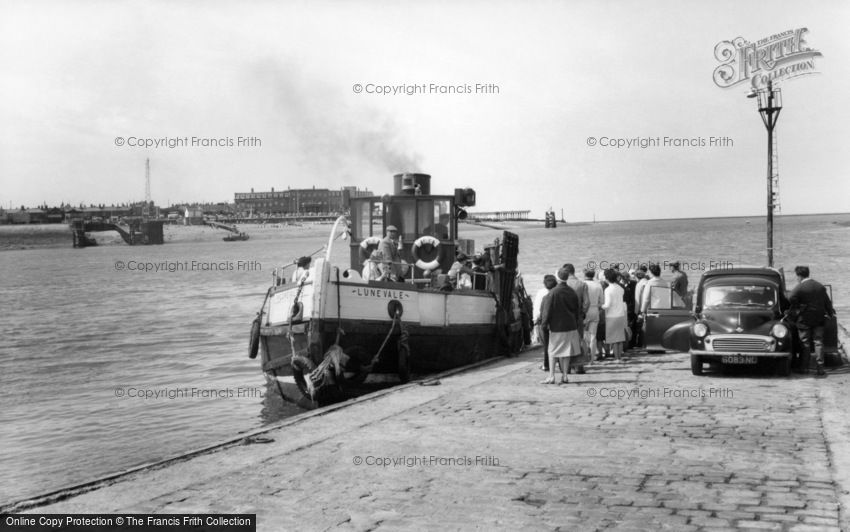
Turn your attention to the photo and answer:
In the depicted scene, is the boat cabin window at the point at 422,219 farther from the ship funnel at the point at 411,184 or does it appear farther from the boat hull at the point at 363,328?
the boat hull at the point at 363,328

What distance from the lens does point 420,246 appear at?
699 inches

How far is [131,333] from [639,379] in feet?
79.8

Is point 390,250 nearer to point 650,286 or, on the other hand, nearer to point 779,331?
point 650,286

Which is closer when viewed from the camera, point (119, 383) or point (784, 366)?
point (784, 366)

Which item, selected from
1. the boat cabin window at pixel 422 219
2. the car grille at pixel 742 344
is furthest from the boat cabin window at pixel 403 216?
the car grille at pixel 742 344

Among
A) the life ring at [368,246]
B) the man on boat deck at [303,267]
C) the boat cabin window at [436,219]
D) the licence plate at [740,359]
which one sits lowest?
the licence plate at [740,359]

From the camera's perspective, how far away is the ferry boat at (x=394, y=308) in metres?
13.7

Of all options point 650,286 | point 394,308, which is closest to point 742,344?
point 650,286

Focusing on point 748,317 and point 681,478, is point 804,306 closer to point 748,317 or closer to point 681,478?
point 748,317

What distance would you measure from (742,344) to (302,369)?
721 cm

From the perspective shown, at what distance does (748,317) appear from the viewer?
498 inches

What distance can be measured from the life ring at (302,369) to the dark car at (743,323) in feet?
20.7

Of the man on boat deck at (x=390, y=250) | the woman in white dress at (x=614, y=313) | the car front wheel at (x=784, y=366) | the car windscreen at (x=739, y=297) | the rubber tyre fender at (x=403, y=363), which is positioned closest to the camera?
the car front wheel at (x=784, y=366)

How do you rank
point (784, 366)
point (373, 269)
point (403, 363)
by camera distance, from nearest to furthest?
point (784, 366), point (403, 363), point (373, 269)
